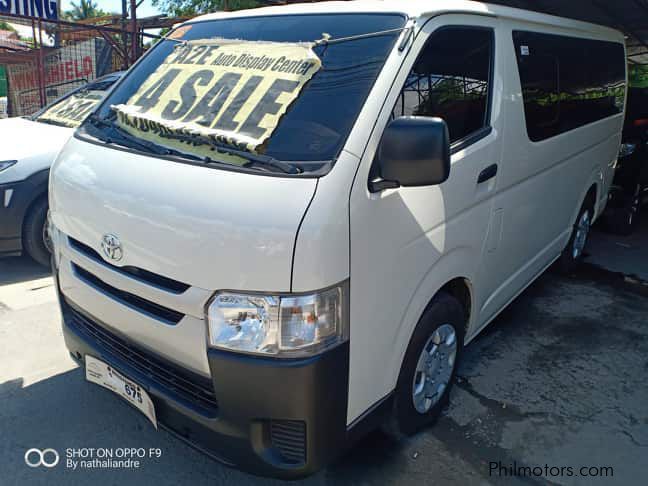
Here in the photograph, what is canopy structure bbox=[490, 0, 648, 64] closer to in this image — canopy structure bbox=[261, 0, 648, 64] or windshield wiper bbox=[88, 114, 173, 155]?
canopy structure bbox=[261, 0, 648, 64]

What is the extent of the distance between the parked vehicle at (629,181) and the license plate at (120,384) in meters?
5.93

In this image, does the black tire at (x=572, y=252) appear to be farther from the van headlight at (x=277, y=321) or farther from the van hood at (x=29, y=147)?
the van hood at (x=29, y=147)

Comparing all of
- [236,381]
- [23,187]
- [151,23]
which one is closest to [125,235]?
[236,381]

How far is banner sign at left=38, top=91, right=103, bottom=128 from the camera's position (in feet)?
17.5

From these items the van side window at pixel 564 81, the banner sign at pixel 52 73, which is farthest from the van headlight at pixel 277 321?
the banner sign at pixel 52 73

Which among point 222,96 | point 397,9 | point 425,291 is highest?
point 397,9

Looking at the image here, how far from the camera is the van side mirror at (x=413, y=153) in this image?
72.6 inches

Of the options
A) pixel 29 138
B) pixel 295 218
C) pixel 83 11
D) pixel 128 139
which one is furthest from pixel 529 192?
pixel 83 11

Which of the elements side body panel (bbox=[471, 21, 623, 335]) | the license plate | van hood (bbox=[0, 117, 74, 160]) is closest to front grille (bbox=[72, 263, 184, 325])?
the license plate

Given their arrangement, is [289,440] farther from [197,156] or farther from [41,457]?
[41,457]

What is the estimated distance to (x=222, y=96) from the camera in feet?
7.51

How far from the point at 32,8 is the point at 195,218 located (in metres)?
11.9

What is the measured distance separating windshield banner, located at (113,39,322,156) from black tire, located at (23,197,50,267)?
230 centimetres

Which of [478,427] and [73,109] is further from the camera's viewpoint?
[73,109]
